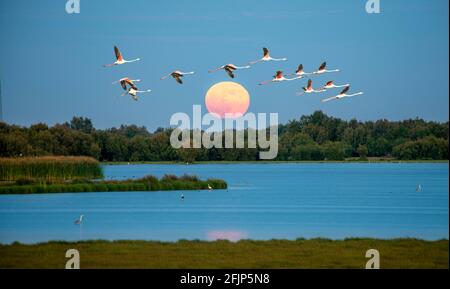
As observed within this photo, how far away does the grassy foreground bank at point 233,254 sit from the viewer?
18.3m

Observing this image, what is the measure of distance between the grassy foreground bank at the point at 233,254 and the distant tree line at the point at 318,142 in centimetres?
5886

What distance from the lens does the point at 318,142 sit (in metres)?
106

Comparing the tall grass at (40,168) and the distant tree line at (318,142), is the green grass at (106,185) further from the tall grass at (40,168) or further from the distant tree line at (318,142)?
the distant tree line at (318,142)

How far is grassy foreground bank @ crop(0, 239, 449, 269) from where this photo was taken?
60.1 ft

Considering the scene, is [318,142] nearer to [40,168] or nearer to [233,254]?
[40,168]

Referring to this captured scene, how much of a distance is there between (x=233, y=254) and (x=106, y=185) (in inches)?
966

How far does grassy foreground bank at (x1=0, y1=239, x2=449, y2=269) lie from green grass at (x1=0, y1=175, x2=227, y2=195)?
20.4 m

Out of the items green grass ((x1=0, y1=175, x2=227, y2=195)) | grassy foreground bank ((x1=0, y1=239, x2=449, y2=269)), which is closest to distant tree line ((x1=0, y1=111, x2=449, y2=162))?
green grass ((x1=0, y1=175, x2=227, y2=195))

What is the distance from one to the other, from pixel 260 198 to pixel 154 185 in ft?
20.5

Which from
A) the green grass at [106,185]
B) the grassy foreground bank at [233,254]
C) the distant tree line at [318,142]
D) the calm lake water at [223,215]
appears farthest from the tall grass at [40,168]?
the distant tree line at [318,142]

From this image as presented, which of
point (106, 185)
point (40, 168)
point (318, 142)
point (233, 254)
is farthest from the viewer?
point (318, 142)

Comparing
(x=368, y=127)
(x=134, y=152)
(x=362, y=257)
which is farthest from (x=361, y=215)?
(x=368, y=127)

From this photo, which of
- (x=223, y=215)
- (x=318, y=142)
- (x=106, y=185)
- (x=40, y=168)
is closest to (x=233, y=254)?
(x=223, y=215)
